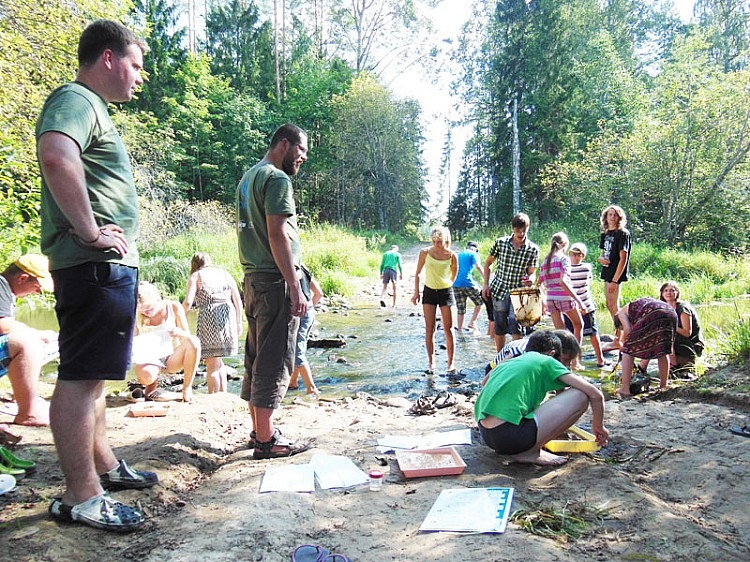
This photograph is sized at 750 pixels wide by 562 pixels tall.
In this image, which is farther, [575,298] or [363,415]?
[575,298]

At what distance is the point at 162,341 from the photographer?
5.39 meters

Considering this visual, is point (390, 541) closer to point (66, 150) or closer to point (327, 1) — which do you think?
point (66, 150)

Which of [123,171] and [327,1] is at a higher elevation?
[327,1]

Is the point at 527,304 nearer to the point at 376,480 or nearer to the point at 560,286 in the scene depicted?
the point at 560,286

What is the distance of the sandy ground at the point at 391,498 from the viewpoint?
7.80 feet

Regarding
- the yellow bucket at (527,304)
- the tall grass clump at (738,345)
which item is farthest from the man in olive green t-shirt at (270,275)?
the tall grass clump at (738,345)

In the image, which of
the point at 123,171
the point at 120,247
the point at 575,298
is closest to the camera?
the point at 120,247

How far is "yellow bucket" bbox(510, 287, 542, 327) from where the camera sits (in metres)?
6.30

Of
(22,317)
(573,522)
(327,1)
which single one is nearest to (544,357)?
(573,522)

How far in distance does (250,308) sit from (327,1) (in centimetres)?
4388

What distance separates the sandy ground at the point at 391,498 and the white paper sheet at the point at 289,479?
0.21 ft

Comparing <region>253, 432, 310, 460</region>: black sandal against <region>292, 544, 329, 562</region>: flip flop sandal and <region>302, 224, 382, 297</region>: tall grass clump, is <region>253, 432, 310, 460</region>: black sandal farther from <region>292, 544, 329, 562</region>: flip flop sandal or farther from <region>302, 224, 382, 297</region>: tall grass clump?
<region>302, 224, 382, 297</region>: tall grass clump

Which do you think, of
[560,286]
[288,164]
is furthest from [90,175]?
[560,286]

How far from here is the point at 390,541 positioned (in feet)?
8.28
